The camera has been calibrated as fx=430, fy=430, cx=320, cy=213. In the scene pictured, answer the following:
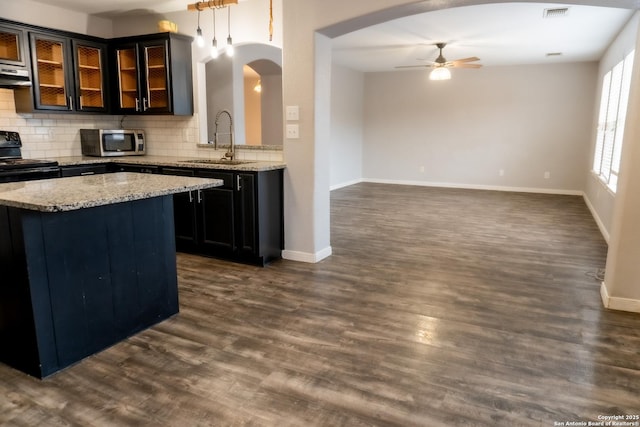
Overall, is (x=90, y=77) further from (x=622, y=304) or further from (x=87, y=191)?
(x=622, y=304)

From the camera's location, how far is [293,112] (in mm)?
3936

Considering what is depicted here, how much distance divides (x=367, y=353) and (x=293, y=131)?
7.31 feet

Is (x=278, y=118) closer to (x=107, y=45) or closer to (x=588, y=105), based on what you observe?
(x=107, y=45)

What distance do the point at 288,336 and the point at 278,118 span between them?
6.63 metres

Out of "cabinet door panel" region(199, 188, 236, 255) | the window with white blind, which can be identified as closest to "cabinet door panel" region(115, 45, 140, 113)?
"cabinet door panel" region(199, 188, 236, 255)

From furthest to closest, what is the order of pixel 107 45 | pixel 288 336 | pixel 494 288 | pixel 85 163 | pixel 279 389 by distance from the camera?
pixel 107 45 < pixel 85 163 < pixel 494 288 < pixel 288 336 < pixel 279 389

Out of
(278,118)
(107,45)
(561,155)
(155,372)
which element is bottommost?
(155,372)

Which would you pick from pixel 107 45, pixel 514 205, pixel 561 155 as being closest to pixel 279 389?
pixel 107 45

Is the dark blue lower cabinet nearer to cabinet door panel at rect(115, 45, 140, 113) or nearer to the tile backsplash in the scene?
the tile backsplash

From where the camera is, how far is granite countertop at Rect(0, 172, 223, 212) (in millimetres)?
1984

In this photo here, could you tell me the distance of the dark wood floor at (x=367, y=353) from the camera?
193 cm

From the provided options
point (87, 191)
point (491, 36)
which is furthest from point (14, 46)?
point (491, 36)

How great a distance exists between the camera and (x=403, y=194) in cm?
841

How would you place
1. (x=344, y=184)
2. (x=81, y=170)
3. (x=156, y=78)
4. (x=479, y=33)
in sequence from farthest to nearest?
(x=344, y=184)
(x=479, y=33)
(x=156, y=78)
(x=81, y=170)
